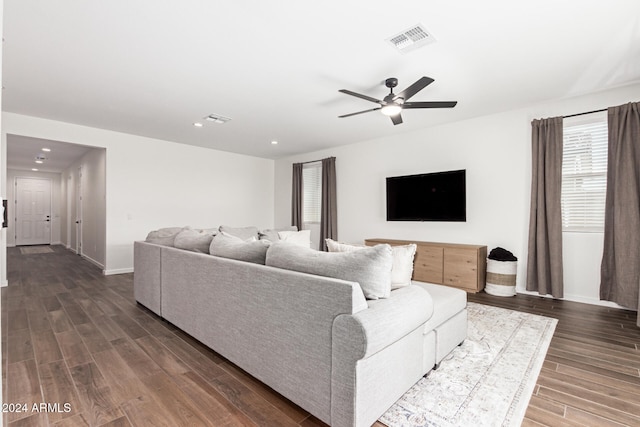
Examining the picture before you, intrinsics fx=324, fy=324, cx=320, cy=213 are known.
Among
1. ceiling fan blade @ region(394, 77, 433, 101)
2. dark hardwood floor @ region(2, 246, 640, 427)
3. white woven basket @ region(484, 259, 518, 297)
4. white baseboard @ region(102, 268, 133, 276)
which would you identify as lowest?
dark hardwood floor @ region(2, 246, 640, 427)

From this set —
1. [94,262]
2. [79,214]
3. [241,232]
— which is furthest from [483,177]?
[79,214]

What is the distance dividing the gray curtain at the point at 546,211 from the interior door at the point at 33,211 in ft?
42.3

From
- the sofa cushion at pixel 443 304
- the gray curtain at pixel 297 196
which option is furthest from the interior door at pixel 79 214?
the sofa cushion at pixel 443 304

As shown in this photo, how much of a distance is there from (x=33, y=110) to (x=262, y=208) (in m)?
4.52

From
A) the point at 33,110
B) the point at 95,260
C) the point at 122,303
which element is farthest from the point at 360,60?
the point at 95,260

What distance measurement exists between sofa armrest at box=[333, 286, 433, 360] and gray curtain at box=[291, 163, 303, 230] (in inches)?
218

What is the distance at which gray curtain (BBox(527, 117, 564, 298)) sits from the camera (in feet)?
13.3

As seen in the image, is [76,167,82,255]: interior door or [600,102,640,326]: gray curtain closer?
[600,102,640,326]: gray curtain

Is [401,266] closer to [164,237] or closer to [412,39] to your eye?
[412,39]

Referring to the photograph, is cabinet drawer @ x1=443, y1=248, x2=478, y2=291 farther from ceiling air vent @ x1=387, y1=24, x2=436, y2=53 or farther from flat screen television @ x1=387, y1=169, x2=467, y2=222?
ceiling air vent @ x1=387, y1=24, x2=436, y2=53

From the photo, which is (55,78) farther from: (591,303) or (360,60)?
(591,303)

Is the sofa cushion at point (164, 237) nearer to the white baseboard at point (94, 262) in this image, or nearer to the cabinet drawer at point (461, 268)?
the white baseboard at point (94, 262)

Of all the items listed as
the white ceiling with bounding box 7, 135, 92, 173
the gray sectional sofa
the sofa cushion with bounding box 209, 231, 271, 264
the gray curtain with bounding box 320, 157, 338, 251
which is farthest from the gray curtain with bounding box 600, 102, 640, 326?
the white ceiling with bounding box 7, 135, 92, 173

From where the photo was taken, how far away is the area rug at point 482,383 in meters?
1.84
